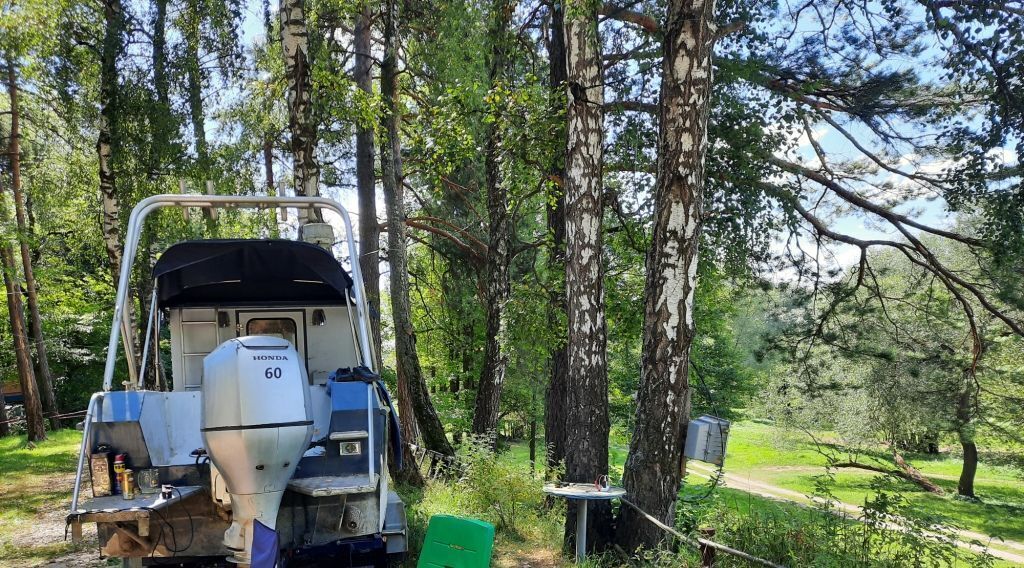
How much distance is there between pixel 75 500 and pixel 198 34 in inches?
422

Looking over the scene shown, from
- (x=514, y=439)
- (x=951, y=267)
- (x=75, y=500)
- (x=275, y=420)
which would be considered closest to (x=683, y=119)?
(x=275, y=420)

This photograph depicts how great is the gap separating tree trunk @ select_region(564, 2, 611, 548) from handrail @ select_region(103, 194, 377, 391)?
219 cm

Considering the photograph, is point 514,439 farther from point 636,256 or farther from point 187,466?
point 187,466

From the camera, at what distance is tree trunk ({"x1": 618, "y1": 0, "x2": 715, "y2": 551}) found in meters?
5.77

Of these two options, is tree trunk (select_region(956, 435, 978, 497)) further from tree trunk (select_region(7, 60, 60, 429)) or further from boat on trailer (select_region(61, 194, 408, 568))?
tree trunk (select_region(7, 60, 60, 429))

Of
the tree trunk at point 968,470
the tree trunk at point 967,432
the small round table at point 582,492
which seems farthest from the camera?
the tree trunk at point 968,470

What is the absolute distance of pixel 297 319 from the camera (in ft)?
23.3

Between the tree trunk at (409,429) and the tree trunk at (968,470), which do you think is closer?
the tree trunk at (409,429)

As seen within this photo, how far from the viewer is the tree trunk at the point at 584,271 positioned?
6.82 meters

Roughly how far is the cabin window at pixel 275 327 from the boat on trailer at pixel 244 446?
1.79 ft

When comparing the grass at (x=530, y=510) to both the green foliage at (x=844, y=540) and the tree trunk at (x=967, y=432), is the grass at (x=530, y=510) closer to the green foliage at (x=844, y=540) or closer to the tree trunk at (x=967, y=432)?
the green foliage at (x=844, y=540)

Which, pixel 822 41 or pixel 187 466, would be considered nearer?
pixel 187 466

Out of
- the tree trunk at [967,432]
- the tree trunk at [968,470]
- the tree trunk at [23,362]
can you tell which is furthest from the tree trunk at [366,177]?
the tree trunk at [968,470]

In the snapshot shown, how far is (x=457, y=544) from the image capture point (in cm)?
488
